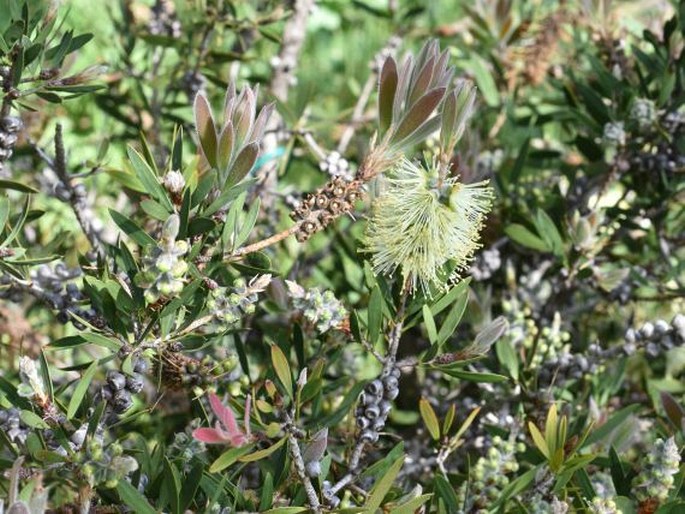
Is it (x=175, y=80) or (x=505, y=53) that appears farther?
(x=505, y=53)

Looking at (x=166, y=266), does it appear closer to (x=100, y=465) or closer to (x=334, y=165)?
(x=100, y=465)

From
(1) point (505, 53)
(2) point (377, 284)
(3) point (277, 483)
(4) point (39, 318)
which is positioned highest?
(1) point (505, 53)

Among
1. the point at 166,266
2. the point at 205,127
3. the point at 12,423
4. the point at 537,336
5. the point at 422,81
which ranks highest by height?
the point at 422,81

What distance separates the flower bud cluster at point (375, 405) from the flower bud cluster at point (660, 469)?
27cm

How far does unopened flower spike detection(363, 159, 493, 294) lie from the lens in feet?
2.78

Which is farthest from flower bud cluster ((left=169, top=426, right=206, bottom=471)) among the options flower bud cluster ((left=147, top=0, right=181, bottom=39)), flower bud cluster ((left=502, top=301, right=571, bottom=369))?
flower bud cluster ((left=147, top=0, right=181, bottom=39))

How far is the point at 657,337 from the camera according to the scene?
3.67 ft

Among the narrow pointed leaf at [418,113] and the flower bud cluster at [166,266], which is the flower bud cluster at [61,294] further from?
the narrow pointed leaf at [418,113]

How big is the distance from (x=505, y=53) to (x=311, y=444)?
113 centimetres

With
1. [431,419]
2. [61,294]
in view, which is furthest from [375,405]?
[61,294]

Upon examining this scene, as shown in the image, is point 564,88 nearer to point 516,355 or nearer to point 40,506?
point 516,355

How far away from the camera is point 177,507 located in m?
0.79

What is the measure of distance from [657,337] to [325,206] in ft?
1.69

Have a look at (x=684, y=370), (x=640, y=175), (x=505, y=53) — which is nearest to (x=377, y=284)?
(x=640, y=175)
